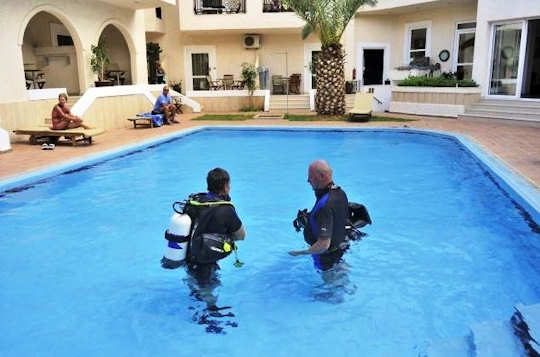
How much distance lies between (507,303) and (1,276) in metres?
5.30

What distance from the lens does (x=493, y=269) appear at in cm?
533

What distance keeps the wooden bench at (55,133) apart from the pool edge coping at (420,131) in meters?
1.05

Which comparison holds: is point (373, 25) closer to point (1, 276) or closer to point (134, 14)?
point (134, 14)

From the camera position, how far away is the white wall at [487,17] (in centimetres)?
1669

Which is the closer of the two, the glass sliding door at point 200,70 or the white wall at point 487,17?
the white wall at point 487,17

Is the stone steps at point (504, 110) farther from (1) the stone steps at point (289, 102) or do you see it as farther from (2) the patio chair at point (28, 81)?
(2) the patio chair at point (28, 81)

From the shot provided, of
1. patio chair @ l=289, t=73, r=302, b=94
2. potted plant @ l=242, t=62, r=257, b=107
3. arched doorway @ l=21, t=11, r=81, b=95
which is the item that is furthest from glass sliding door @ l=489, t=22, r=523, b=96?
arched doorway @ l=21, t=11, r=81, b=95

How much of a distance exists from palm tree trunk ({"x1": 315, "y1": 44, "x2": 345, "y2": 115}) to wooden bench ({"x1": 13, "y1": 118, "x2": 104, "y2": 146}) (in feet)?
29.3

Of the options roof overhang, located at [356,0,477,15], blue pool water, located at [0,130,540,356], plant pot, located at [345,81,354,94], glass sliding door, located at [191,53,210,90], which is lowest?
blue pool water, located at [0,130,540,356]

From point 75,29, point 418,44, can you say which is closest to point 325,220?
point 75,29

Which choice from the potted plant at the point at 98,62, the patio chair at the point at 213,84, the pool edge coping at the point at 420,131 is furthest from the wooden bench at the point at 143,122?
the patio chair at the point at 213,84

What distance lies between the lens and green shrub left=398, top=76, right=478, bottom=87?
59.9ft

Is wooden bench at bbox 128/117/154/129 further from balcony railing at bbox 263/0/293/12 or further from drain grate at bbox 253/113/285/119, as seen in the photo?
balcony railing at bbox 263/0/293/12

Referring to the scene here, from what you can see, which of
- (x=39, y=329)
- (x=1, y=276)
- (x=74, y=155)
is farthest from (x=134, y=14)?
(x=39, y=329)
